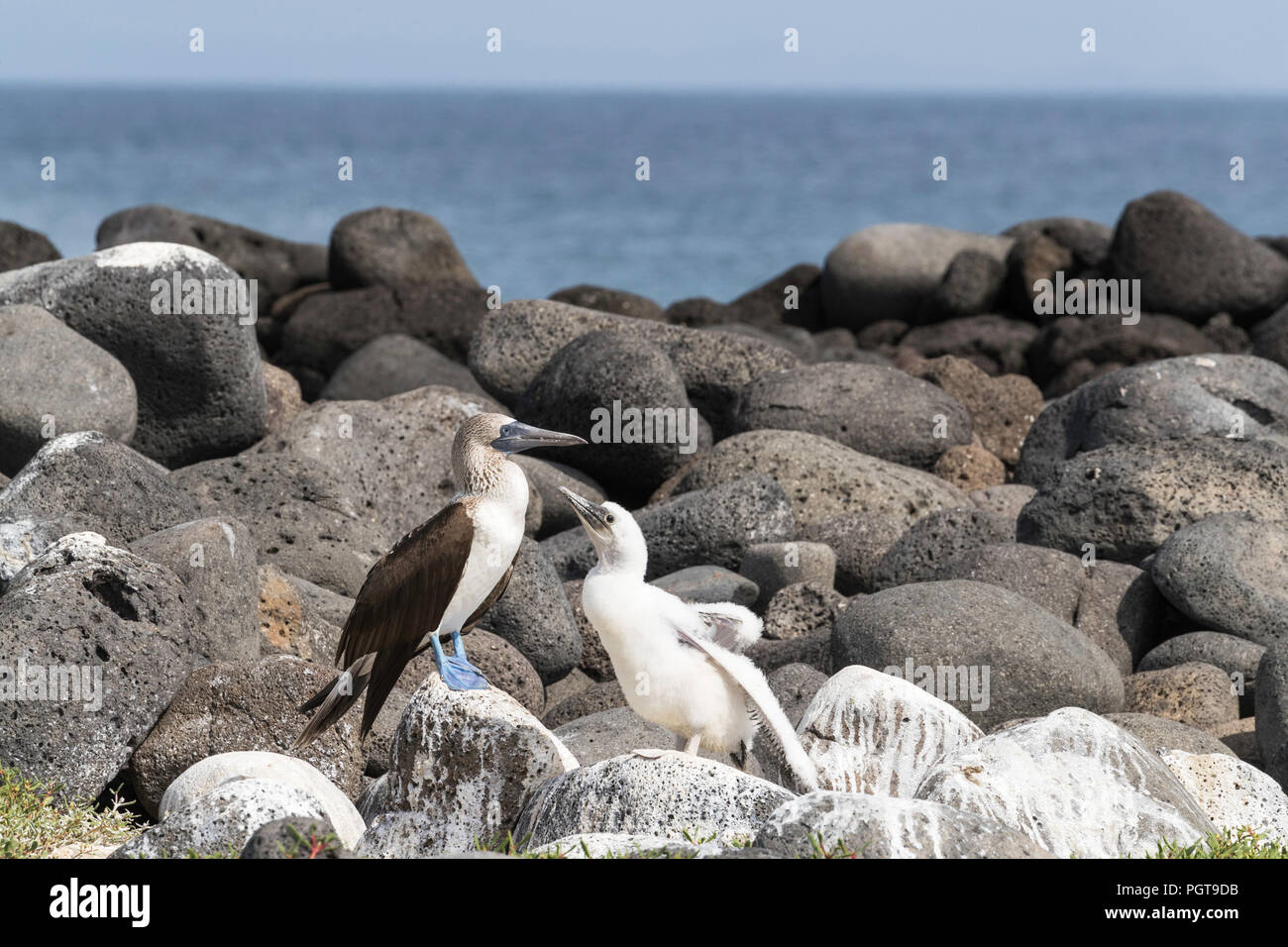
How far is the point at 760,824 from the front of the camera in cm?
531

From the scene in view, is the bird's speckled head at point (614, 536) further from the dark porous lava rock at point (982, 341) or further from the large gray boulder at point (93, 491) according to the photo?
the dark porous lava rock at point (982, 341)

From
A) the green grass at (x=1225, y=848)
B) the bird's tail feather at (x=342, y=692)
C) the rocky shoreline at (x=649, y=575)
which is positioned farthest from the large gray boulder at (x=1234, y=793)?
the bird's tail feather at (x=342, y=692)

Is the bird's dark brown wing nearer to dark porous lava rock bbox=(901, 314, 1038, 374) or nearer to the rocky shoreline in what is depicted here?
the rocky shoreline

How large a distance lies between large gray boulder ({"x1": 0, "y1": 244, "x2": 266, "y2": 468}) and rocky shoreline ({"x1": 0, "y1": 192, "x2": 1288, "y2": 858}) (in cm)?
3

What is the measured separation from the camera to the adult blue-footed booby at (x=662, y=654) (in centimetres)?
568

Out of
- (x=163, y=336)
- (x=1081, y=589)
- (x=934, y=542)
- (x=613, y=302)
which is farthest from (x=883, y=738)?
(x=613, y=302)

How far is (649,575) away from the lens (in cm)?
1216

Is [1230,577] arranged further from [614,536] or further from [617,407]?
[614,536]

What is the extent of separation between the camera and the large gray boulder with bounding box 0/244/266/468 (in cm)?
1173

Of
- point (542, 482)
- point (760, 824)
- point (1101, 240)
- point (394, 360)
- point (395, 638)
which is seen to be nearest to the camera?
point (760, 824)

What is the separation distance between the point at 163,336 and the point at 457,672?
22.6 ft

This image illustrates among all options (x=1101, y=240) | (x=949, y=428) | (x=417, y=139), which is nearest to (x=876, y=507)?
(x=949, y=428)

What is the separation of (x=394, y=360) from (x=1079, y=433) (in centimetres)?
746

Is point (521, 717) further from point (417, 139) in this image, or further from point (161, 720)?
point (417, 139)
